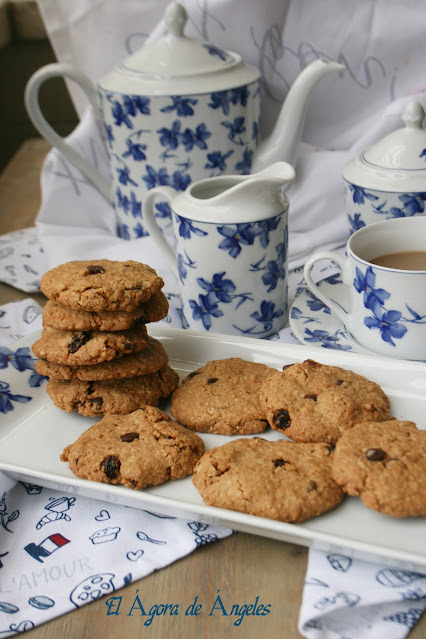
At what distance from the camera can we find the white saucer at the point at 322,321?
3.19ft

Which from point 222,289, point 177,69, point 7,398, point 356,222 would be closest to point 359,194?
point 356,222

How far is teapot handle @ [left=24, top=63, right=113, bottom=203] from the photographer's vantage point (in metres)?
1.27

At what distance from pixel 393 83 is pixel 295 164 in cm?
26

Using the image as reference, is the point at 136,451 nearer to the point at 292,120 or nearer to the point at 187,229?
the point at 187,229

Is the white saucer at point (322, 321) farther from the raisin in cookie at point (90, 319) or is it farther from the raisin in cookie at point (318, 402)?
the raisin in cookie at point (90, 319)

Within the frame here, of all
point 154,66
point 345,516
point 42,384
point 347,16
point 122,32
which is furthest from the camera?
point 122,32

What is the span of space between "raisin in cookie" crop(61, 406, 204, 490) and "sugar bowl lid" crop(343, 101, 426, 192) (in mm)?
528

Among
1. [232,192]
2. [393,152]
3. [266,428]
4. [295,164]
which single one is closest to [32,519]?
[266,428]

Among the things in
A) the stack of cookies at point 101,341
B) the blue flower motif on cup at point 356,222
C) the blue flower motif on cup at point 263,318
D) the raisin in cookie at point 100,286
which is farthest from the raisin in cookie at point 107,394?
the blue flower motif on cup at point 356,222

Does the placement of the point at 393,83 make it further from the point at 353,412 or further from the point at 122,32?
the point at 353,412

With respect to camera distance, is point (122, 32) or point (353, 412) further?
point (122, 32)

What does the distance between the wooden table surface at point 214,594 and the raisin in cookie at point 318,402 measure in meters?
0.14

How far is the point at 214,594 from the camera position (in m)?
0.65

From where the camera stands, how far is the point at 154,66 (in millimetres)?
1173
